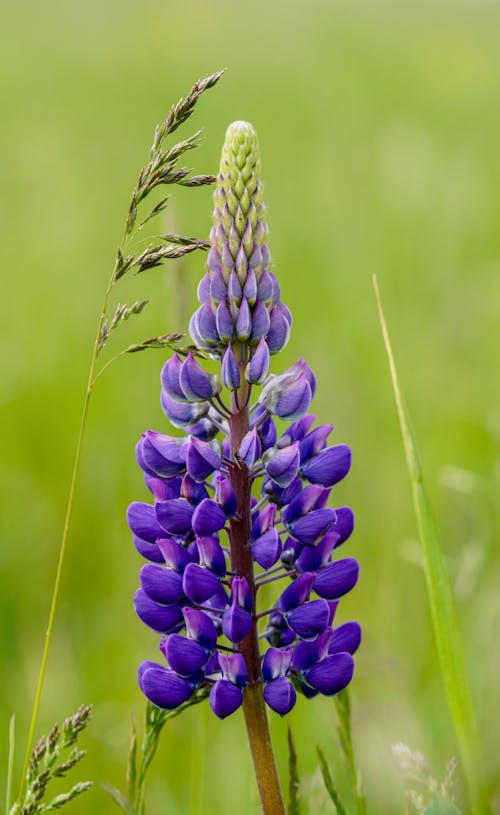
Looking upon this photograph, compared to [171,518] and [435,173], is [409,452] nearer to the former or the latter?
[171,518]

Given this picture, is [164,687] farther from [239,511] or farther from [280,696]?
[239,511]

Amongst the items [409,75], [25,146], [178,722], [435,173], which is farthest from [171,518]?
[409,75]

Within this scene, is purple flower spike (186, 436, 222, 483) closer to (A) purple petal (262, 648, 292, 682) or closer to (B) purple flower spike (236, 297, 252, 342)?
(B) purple flower spike (236, 297, 252, 342)

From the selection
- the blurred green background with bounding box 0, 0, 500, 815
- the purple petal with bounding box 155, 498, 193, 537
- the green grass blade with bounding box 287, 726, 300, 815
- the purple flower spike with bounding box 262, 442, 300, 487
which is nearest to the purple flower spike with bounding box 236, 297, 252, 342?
the purple flower spike with bounding box 262, 442, 300, 487

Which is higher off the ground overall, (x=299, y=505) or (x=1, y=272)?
(x=1, y=272)

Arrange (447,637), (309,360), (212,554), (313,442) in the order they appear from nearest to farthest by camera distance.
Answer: (447,637) → (212,554) → (313,442) → (309,360)

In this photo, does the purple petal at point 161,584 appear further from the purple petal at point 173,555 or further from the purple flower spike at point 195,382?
the purple flower spike at point 195,382

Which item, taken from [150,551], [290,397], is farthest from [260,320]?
[150,551]
